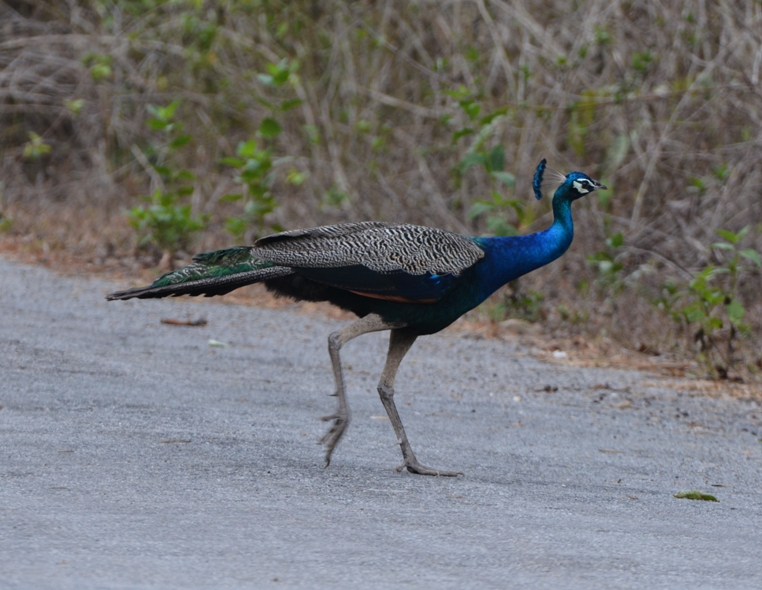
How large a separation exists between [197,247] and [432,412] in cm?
553

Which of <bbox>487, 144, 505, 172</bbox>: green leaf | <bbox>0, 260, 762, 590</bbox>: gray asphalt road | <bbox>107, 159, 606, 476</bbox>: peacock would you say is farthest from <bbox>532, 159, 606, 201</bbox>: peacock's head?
<bbox>487, 144, 505, 172</bbox>: green leaf

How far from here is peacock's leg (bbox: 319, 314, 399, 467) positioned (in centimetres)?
468

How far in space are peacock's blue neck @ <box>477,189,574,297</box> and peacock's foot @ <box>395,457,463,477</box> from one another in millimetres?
870

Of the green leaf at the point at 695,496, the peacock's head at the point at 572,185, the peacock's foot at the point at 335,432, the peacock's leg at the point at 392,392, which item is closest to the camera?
the green leaf at the point at 695,496

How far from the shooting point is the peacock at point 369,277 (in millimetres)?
4785

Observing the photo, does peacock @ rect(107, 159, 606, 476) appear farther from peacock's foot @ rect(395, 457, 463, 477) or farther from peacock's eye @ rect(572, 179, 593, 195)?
peacock's eye @ rect(572, 179, 593, 195)

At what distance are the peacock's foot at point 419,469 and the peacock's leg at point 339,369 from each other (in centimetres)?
30

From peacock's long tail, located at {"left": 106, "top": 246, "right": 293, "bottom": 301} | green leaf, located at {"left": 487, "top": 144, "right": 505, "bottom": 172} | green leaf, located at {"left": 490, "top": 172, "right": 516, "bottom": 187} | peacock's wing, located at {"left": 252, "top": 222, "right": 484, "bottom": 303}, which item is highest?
green leaf, located at {"left": 487, "top": 144, "right": 505, "bottom": 172}

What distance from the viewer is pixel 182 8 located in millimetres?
14289

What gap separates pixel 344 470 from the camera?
4637 mm

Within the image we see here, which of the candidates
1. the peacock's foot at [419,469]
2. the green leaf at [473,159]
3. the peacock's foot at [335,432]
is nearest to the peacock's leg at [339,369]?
the peacock's foot at [335,432]

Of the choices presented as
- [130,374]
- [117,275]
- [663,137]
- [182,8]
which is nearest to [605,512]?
[130,374]

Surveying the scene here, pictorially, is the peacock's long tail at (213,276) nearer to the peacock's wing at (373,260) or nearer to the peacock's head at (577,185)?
the peacock's wing at (373,260)

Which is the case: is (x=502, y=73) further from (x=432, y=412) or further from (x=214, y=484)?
(x=214, y=484)
